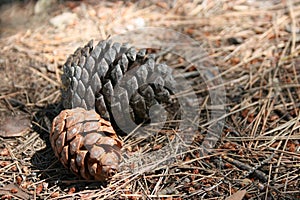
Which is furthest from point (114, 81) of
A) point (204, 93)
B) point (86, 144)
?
point (204, 93)

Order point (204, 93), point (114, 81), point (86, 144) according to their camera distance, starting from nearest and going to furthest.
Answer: point (86, 144) < point (114, 81) < point (204, 93)

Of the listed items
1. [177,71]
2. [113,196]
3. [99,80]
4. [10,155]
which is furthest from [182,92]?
[10,155]

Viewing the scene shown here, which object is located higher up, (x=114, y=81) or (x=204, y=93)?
(x=114, y=81)

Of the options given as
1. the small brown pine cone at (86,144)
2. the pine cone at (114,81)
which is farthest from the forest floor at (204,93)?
the pine cone at (114,81)

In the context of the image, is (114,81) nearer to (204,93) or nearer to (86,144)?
(86,144)

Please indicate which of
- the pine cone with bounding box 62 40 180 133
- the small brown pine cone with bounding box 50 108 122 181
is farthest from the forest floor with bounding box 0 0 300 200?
the pine cone with bounding box 62 40 180 133

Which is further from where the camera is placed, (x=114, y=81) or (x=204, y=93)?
(x=204, y=93)

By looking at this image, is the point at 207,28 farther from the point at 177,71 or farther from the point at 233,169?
the point at 233,169

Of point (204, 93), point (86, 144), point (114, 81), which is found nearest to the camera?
point (86, 144)
